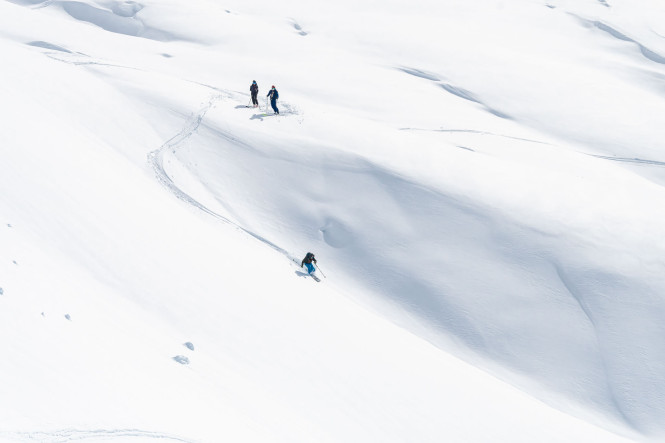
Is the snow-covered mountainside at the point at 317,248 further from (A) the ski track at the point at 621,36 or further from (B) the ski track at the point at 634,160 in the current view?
(A) the ski track at the point at 621,36

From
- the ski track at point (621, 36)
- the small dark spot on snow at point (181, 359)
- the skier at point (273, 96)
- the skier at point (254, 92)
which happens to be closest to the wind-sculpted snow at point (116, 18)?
the skier at point (254, 92)

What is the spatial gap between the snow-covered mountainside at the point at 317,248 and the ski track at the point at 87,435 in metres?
0.04

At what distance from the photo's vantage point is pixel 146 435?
8.14 meters

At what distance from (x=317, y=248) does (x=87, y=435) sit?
11.4 m

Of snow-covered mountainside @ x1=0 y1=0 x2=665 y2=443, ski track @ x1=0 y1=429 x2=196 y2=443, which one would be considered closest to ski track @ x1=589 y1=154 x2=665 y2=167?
snow-covered mountainside @ x1=0 y1=0 x2=665 y2=443

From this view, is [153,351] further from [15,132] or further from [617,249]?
[617,249]

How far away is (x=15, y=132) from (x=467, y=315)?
14088mm

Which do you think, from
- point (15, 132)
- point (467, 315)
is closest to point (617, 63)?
point (467, 315)

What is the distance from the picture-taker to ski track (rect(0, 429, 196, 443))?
23.6 ft

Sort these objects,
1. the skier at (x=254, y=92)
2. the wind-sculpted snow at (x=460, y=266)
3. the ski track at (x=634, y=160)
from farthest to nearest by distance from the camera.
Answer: the ski track at (x=634, y=160), the skier at (x=254, y=92), the wind-sculpted snow at (x=460, y=266)

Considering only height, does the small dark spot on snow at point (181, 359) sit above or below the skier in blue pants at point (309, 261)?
above

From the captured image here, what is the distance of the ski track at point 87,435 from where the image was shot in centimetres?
718

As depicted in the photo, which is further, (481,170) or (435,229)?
(481,170)

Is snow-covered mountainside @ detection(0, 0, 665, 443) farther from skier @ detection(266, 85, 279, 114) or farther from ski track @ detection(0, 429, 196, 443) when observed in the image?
skier @ detection(266, 85, 279, 114)
